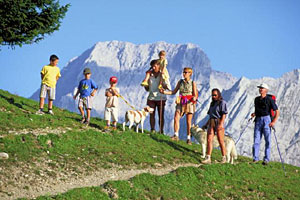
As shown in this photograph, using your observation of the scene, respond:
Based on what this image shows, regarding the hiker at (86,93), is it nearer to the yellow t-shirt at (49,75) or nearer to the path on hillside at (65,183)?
the yellow t-shirt at (49,75)

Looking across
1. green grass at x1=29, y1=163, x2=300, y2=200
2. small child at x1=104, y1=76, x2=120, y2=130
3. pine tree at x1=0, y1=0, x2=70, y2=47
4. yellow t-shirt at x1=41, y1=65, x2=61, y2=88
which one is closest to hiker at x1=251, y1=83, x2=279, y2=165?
green grass at x1=29, y1=163, x2=300, y2=200

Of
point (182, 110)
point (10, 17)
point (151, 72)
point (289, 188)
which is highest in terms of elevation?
point (10, 17)

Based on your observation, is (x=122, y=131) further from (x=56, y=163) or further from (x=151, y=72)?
(x=56, y=163)

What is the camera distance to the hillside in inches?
526

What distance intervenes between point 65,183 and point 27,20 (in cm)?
1926

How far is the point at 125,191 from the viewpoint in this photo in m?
13.3

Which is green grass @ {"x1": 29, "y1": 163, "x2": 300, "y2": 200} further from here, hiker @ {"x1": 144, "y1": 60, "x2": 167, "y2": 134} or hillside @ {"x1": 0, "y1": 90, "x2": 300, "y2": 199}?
hiker @ {"x1": 144, "y1": 60, "x2": 167, "y2": 134}

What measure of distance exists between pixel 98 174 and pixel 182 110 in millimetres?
7877

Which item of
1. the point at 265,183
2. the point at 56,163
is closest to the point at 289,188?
the point at 265,183

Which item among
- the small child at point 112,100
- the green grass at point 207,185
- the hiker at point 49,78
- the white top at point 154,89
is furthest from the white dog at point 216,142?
the hiker at point 49,78

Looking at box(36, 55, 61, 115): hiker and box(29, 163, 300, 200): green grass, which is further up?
box(36, 55, 61, 115): hiker

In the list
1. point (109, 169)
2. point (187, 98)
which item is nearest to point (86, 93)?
point (187, 98)

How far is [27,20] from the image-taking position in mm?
30344

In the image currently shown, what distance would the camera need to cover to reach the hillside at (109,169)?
1337 centimetres
